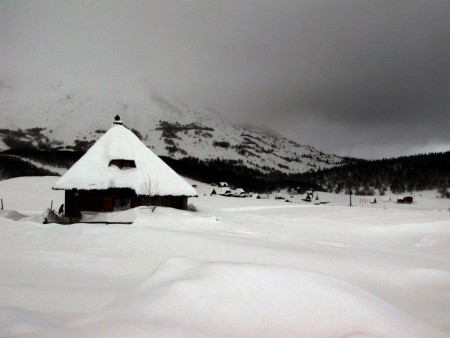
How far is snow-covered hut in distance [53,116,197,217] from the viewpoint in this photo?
76.2ft

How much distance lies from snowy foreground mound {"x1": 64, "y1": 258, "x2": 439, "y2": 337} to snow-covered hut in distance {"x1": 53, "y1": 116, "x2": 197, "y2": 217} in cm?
2004

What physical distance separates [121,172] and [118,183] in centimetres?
135

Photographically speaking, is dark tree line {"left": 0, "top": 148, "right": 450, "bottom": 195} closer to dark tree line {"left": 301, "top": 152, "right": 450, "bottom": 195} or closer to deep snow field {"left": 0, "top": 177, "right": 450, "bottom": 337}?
dark tree line {"left": 301, "top": 152, "right": 450, "bottom": 195}

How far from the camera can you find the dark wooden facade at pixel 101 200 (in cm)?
2342

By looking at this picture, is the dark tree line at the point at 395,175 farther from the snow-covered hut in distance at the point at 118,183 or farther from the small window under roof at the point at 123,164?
the small window under roof at the point at 123,164

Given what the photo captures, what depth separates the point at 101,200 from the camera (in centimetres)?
2348

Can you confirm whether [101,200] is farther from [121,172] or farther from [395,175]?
[395,175]

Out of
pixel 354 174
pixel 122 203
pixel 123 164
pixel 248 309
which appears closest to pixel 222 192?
pixel 354 174

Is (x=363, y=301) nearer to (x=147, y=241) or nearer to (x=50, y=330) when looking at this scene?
(x=50, y=330)

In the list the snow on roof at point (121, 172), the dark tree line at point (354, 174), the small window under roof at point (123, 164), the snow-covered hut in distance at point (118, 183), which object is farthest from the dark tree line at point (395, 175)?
the small window under roof at point (123, 164)

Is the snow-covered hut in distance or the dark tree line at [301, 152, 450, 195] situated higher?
the dark tree line at [301, 152, 450, 195]

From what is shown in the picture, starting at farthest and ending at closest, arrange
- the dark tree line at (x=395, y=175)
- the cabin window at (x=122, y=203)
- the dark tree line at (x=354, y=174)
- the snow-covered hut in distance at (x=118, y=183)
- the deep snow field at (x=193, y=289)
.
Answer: the dark tree line at (x=395, y=175) < the dark tree line at (x=354, y=174) < the cabin window at (x=122, y=203) < the snow-covered hut in distance at (x=118, y=183) < the deep snow field at (x=193, y=289)

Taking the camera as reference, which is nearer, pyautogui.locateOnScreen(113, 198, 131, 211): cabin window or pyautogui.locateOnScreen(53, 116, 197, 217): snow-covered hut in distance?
pyautogui.locateOnScreen(53, 116, 197, 217): snow-covered hut in distance

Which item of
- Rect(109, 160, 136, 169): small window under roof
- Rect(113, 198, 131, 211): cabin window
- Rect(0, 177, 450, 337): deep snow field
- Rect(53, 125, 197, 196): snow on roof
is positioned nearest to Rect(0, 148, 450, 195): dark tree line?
Rect(53, 125, 197, 196): snow on roof
